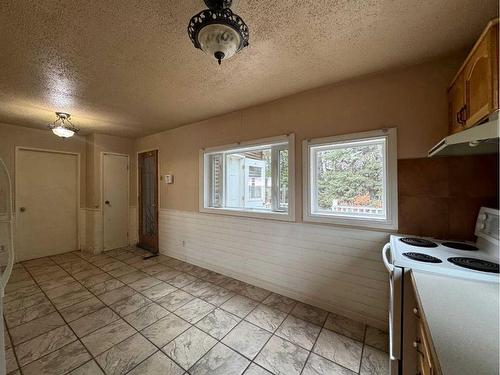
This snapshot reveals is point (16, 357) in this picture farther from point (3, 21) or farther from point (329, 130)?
point (329, 130)

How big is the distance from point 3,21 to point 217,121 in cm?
218

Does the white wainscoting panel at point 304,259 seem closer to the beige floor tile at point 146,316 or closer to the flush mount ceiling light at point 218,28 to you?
the beige floor tile at point 146,316

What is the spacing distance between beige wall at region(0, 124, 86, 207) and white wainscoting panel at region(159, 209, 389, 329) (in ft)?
9.50

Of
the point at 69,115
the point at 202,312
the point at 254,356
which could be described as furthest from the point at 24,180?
the point at 254,356

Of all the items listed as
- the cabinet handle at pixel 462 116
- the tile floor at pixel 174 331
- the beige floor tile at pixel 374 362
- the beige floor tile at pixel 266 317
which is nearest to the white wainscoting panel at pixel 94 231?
the tile floor at pixel 174 331

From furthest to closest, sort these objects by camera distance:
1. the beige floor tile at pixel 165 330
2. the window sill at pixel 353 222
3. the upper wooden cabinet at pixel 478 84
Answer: the window sill at pixel 353 222 < the beige floor tile at pixel 165 330 < the upper wooden cabinet at pixel 478 84

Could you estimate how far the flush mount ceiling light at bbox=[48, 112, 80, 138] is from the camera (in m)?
2.89

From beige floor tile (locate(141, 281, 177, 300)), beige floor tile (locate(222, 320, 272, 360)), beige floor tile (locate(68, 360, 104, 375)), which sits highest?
beige floor tile (locate(141, 281, 177, 300))

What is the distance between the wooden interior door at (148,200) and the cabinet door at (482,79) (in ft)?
14.3

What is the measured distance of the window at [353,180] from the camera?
1.95 meters

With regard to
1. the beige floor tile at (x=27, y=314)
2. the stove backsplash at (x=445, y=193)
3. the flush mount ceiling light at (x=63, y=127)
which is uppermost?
the flush mount ceiling light at (x=63, y=127)

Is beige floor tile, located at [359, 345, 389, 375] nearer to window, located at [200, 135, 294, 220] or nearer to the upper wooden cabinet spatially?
window, located at [200, 135, 294, 220]

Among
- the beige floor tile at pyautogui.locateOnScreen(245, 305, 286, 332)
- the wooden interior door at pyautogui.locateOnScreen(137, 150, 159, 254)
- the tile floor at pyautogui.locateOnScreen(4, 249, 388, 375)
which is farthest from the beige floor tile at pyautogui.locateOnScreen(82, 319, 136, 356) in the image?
the wooden interior door at pyautogui.locateOnScreen(137, 150, 159, 254)

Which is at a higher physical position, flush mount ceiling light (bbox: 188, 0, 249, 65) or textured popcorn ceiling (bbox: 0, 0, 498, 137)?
textured popcorn ceiling (bbox: 0, 0, 498, 137)
